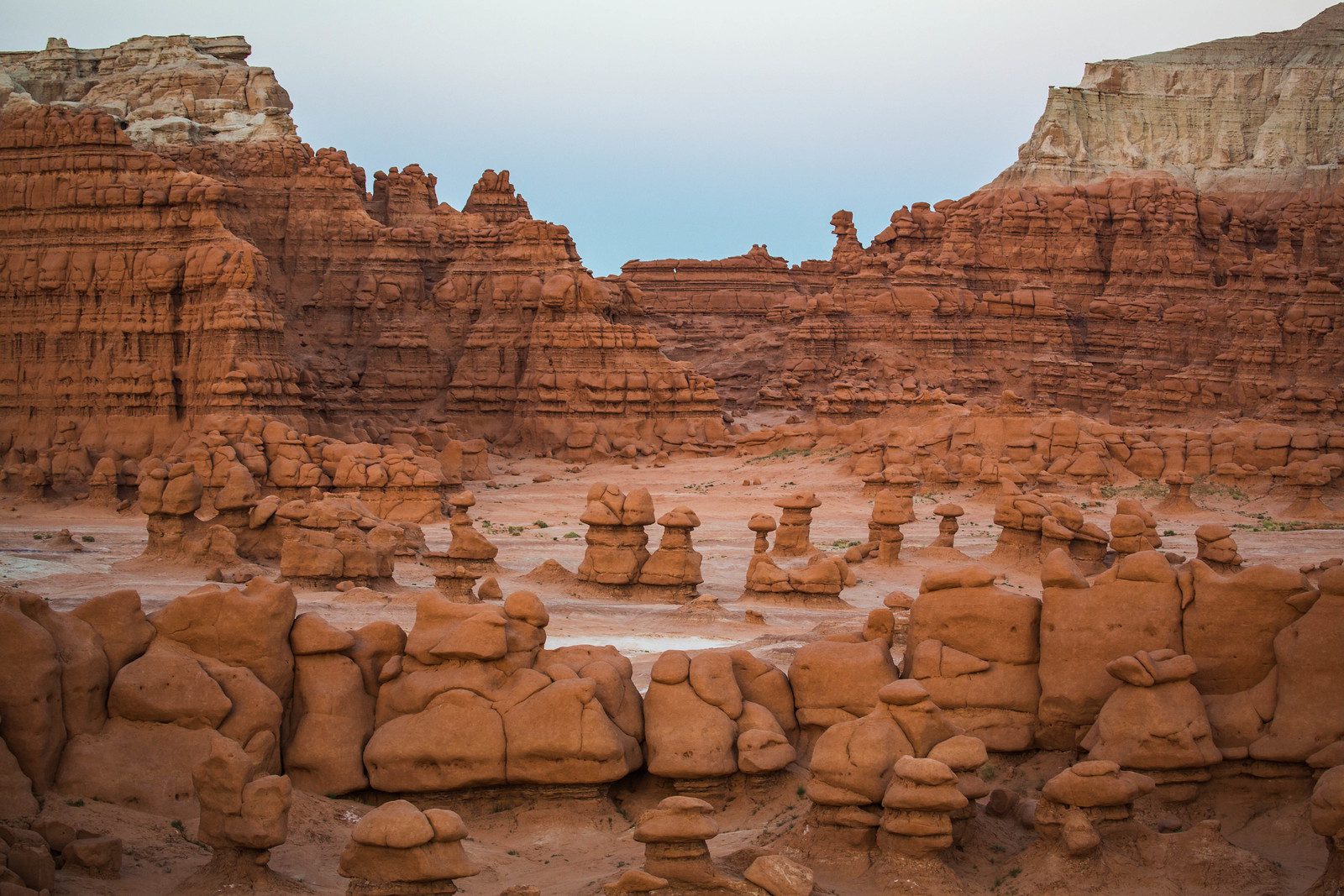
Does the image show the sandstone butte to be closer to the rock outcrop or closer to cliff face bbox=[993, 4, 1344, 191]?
the rock outcrop

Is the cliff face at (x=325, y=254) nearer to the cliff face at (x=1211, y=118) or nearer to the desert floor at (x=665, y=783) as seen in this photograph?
the desert floor at (x=665, y=783)

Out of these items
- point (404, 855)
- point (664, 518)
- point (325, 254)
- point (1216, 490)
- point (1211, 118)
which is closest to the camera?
point (404, 855)

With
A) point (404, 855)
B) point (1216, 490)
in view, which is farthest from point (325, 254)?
point (404, 855)

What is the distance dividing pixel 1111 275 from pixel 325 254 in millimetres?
31848

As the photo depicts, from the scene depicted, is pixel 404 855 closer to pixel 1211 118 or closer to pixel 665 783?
pixel 665 783

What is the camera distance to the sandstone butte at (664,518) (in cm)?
1270

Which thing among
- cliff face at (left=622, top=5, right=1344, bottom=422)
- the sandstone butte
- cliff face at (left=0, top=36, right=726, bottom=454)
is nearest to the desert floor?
the sandstone butte

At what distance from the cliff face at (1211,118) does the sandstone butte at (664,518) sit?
229 millimetres

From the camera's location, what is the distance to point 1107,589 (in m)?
14.9

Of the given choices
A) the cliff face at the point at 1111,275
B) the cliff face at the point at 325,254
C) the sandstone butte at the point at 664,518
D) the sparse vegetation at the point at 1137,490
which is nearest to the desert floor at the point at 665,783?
the sandstone butte at the point at 664,518

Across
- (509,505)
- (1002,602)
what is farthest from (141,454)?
(1002,602)

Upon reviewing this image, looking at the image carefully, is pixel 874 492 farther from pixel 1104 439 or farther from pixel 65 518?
pixel 65 518

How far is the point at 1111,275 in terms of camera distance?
66.3m

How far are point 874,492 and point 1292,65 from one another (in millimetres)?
46029
